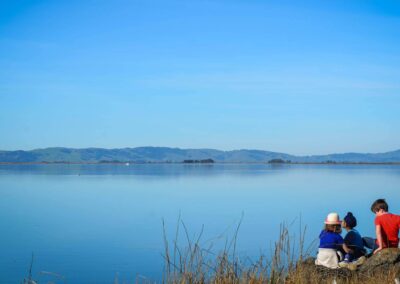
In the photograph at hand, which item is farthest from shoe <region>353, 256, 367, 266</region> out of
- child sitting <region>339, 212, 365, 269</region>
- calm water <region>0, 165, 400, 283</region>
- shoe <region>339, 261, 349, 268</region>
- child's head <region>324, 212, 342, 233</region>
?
calm water <region>0, 165, 400, 283</region>

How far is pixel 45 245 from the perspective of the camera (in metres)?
13.2

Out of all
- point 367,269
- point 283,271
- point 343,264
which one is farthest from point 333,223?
point 283,271

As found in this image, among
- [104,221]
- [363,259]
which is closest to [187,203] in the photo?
[104,221]

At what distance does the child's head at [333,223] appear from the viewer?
7230 mm

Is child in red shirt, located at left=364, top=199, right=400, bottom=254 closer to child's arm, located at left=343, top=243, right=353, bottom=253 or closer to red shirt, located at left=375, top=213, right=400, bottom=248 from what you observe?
red shirt, located at left=375, top=213, right=400, bottom=248

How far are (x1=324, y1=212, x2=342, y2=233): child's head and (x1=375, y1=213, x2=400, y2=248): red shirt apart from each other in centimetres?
59

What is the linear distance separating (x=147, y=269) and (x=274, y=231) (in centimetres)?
571

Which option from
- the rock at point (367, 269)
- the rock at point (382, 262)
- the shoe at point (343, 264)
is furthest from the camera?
the shoe at point (343, 264)

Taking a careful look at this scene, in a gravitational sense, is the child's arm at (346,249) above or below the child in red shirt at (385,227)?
below

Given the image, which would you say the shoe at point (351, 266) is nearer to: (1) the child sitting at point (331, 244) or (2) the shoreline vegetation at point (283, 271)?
(2) the shoreline vegetation at point (283, 271)

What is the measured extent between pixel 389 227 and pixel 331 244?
0.89 meters

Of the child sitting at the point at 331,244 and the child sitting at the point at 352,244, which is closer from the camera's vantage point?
the child sitting at the point at 331,244

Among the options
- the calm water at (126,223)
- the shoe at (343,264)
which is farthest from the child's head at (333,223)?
the calm water at (126,223)

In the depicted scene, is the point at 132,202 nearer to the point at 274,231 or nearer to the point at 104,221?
the point at 104,221
